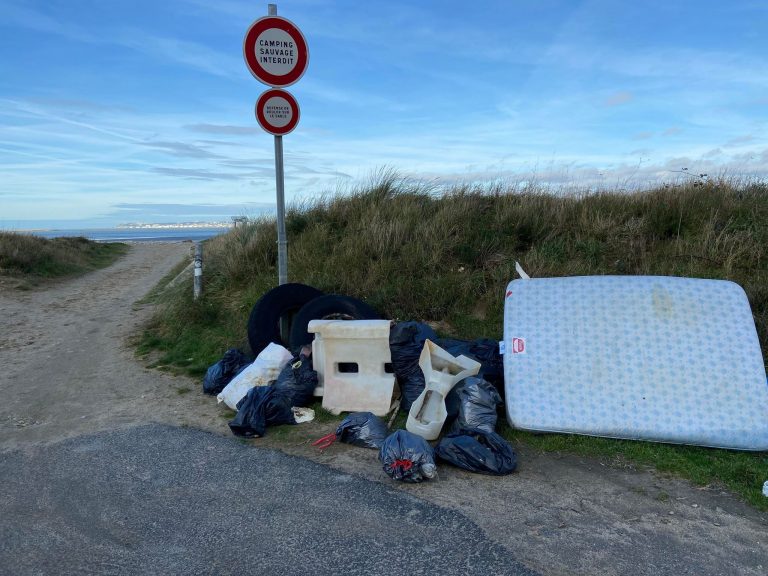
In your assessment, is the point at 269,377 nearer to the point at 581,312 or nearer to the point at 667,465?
the point at 581,312

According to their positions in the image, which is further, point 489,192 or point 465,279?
point 489,192

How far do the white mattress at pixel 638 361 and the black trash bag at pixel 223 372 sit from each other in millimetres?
2915

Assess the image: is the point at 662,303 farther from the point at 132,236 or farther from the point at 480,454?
the point at 132,236

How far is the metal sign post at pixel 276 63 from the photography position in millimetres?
6031

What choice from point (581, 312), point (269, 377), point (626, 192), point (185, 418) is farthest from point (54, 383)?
point (626, 192)

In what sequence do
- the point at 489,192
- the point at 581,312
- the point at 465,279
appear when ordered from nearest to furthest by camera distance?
1. the point at 581,312
2. the point at 465,279
3. the point at 489,192

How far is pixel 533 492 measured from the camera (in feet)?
11.8

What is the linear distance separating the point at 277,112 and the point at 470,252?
3.26m

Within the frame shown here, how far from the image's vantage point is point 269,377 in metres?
5.47

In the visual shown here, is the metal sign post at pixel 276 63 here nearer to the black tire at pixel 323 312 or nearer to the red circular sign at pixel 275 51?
the red circular sign at pixel 275 51

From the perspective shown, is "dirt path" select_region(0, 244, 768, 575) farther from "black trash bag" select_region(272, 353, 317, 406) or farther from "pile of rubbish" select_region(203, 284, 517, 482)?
"black trash bag" select_region(272, 353, 317, 406)

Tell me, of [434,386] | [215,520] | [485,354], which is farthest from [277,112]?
[215,520]

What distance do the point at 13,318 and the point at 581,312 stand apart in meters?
10.4

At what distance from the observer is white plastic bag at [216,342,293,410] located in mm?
5328
